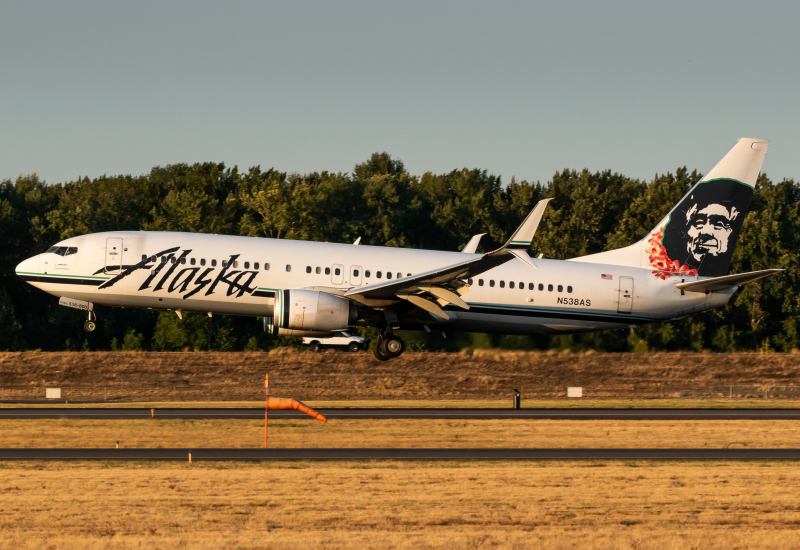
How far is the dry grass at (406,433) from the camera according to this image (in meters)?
30.7

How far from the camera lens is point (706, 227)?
4184 cm

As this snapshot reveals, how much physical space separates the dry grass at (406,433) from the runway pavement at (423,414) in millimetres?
1634

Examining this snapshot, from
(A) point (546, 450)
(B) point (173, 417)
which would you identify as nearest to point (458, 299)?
(A) point (546, 450)

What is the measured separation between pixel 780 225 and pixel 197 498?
6883 centimetres

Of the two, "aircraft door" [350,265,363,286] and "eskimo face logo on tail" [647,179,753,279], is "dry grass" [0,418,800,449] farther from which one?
"eskimo face logo on tail" [647,179,753,279]

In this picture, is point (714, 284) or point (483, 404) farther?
point (483, 404)

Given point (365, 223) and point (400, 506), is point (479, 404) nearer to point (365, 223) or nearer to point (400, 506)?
point (400, 506)

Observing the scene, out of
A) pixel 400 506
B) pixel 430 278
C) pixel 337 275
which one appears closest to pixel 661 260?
pixel 430 278

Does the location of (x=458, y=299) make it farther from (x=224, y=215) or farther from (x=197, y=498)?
(x=224, y=215)

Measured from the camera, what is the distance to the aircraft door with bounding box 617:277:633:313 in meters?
38.5

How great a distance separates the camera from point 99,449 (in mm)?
28719

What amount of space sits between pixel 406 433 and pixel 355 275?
21.0ft

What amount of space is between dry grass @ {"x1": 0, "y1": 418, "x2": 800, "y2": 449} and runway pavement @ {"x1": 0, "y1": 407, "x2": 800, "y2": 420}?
163 centimetres

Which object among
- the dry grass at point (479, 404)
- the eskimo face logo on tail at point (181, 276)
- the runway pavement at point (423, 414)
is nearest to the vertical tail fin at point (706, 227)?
the runway pavement at point (423, 414)
